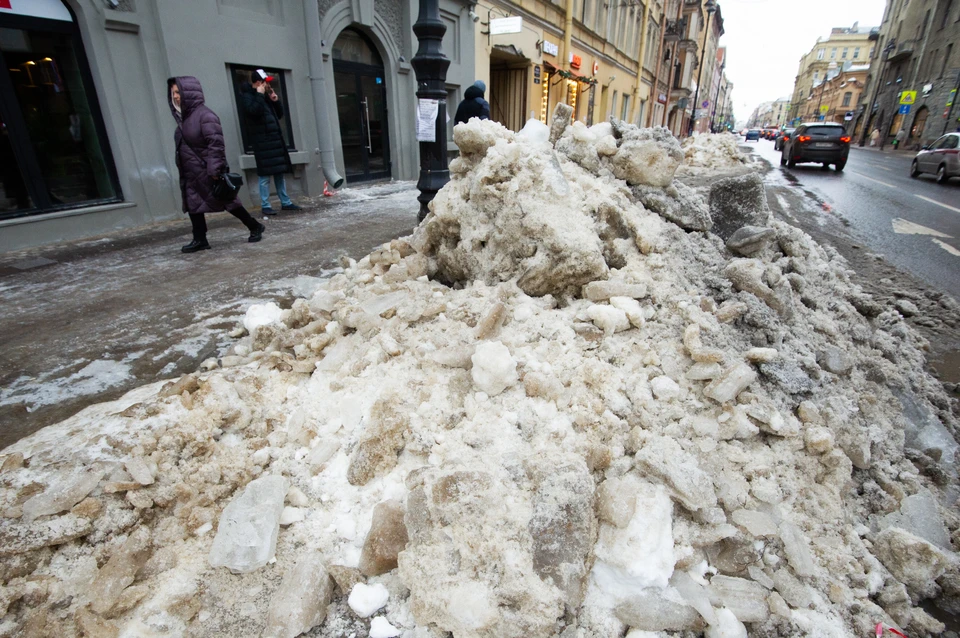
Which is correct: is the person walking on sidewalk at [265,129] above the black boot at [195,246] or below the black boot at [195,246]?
above

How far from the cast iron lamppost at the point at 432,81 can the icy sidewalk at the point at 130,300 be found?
0.92 meters

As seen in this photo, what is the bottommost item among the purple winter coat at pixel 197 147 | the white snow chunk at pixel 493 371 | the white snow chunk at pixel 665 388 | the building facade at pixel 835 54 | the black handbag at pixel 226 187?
the white snow chunk at pixel 665 388

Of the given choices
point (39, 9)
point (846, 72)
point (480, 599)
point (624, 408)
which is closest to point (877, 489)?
point (624, 408)

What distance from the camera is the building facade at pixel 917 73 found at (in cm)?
2959

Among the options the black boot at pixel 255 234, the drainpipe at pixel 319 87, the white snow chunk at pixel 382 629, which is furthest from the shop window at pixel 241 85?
the white snow chunk at pixel 382 629

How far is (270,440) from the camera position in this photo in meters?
2.12

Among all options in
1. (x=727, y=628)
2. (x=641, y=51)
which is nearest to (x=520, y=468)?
(x=727, y=628)

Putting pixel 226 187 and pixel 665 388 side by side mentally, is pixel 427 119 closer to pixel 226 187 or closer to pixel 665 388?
pixel 226 187

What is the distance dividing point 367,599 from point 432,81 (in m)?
5.01

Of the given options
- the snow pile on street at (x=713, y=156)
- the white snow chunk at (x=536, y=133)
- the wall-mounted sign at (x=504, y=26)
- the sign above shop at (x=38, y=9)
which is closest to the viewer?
the white snow chunk at (x=536, y=133)

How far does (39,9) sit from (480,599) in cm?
748

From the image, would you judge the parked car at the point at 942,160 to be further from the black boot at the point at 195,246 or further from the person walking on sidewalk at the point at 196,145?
the black boot at the point at 195,246

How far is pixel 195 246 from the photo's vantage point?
526 centimetres

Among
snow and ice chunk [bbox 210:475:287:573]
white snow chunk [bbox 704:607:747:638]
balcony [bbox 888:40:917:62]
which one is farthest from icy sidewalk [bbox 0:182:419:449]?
balcony [bbox 888:40:917:62]
